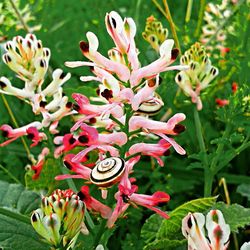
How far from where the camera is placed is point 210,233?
0.97 metres

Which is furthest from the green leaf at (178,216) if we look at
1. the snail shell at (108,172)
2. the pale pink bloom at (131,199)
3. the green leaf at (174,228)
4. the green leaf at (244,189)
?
the green leaf at (244,189)

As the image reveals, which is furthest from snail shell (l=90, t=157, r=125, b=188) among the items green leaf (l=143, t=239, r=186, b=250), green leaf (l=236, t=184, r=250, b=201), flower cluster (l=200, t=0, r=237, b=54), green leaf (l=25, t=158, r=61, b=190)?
flower cluster (l=200, t=0, r=237, b=54)

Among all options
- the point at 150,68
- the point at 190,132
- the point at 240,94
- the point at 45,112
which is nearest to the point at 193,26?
the point at 190,132

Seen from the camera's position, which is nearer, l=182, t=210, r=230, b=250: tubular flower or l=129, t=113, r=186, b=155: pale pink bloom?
l=182, t=210, r=230, b=250: tubular flower

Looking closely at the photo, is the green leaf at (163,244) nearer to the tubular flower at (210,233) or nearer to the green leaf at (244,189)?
the tubular flower at (210,233)

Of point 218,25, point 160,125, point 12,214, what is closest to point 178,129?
point 160,125

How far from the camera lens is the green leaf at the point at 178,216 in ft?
4.08

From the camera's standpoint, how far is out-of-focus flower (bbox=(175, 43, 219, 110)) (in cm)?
153

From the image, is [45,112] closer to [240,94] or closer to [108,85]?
[108,85]

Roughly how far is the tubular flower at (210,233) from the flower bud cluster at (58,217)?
210 millimetres

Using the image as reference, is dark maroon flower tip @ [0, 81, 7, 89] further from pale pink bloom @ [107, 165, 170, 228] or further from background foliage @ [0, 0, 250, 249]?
pale pink bloom @ [107, 165, 170, 228]

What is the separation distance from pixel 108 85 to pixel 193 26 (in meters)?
1.20

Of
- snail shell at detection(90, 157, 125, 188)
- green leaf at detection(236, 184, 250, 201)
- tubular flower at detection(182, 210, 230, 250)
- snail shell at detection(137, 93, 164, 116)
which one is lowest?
green leaf at detection(236, 184, 250, 201)

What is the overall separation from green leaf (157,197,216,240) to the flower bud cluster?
0.75 feet
